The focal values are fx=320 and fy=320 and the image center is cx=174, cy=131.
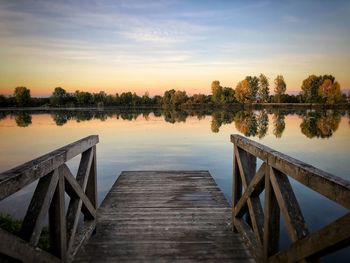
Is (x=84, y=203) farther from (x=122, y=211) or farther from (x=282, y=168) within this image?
(x=282, y=168)

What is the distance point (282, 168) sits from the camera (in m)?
2.91

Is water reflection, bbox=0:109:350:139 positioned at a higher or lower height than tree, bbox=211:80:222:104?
lower

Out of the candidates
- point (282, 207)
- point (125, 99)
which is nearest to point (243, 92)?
point (125, 99)

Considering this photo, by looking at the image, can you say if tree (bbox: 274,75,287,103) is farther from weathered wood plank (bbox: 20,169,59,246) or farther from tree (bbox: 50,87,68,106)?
weathered wood plank (bbox: 20,169,59,246)

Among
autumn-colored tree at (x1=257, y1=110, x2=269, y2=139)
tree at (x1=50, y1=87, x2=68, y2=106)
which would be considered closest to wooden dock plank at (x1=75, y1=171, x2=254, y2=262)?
autumn-colored tree at (x1=257, y1=110, x2=269, y2=139)

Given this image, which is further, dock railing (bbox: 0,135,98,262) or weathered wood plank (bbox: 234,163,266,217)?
weathered wood plank (bbox: 234,163,266,217)

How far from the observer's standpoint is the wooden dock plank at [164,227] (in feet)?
13.7

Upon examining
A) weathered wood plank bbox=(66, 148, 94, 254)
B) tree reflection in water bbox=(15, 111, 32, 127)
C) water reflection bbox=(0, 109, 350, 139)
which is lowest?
water reflection bbox=(0, 109, 350, 139)

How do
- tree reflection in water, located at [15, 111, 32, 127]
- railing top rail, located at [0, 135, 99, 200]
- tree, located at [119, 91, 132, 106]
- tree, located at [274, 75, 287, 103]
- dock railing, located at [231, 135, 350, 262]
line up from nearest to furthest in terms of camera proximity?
dock railing, located at [231, 135, 350, 262]
railing top rail, located at [0, 135, 99, 200]
tree reflection in water, located at [15, 111, 32, 127]
tree, located at [274, 75, 287, 103]
tree, located at [119, 91, 132, 106]

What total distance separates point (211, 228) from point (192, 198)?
76.5 inches

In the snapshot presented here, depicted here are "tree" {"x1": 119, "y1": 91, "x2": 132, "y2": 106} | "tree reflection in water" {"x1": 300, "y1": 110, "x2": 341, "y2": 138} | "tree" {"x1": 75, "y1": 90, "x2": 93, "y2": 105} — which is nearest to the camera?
"tree reflection in water" {"x1": 300, "y1": 110, "x2": 341, "y2": 138}

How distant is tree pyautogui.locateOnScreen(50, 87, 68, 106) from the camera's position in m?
148

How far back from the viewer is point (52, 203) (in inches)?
130

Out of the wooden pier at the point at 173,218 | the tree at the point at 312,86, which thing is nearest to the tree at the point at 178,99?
the tree at the point at 312,86
